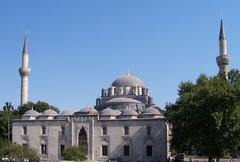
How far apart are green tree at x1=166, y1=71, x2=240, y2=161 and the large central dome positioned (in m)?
22.4

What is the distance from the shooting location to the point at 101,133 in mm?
48469

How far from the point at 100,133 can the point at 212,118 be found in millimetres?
15857

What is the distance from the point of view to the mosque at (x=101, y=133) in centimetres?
4650

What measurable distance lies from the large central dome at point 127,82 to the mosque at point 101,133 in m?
6.47

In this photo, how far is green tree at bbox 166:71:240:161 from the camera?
3553cm

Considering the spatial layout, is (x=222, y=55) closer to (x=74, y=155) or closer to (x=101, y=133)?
(x=101, y=133)

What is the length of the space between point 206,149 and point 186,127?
7.59 ft

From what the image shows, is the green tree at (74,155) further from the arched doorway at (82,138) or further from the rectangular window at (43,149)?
the rectangular window at (43,149)

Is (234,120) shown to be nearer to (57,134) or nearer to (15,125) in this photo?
(57,134)

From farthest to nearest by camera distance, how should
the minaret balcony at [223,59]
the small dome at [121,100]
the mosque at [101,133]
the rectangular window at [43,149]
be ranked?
the small dome at [121,100] → the minaret balcony at [223,59] → the rectangular window at [43,149] → the mosque at [101,133]

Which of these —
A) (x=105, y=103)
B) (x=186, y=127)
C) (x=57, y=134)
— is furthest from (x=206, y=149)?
(x=105, y=103)

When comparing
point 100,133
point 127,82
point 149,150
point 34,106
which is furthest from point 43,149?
point 127,82

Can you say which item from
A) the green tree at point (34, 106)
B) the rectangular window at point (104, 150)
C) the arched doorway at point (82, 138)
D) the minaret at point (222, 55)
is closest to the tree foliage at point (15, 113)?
the green tree at point (34, 106)

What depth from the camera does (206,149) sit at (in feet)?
120
